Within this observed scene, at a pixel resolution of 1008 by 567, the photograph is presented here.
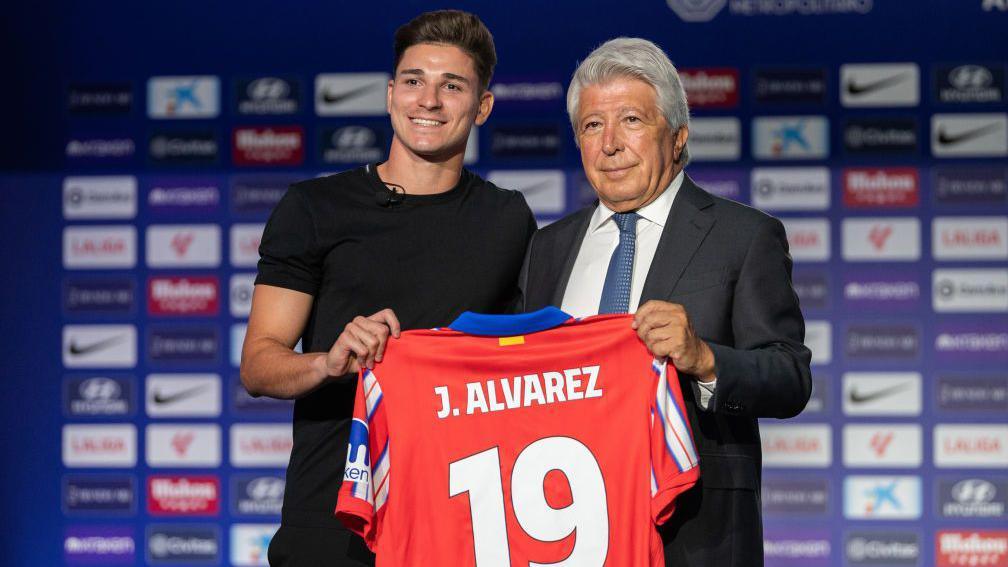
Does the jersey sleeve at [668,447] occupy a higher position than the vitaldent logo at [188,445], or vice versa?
the jersey sleeve at [668,447]

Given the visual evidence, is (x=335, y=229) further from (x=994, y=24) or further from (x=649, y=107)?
(x=994, y=24)

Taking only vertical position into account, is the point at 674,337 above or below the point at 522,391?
above

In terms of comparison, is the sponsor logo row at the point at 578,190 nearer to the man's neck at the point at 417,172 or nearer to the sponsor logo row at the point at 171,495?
the sponsor logo row at the point at 171,495

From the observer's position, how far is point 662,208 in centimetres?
200

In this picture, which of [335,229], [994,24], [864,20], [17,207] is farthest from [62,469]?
[994,24]

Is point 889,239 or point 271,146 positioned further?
point 271,146

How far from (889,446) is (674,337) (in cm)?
296

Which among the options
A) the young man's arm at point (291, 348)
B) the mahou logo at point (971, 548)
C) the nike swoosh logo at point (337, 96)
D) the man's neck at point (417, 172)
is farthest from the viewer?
the nike swoosh logo at point (337, 96)

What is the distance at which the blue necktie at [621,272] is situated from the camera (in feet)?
6.37

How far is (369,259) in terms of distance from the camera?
6.46ft

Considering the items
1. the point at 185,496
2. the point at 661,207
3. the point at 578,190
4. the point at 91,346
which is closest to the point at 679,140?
→ the point at 661,207

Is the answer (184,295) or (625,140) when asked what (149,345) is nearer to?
(184,295)

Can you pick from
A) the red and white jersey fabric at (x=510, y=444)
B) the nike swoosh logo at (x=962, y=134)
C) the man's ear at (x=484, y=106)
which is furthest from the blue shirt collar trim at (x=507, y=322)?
the nike swoosh logo at (x=962, y=134)

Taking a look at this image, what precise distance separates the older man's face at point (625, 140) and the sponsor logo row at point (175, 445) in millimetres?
2843
